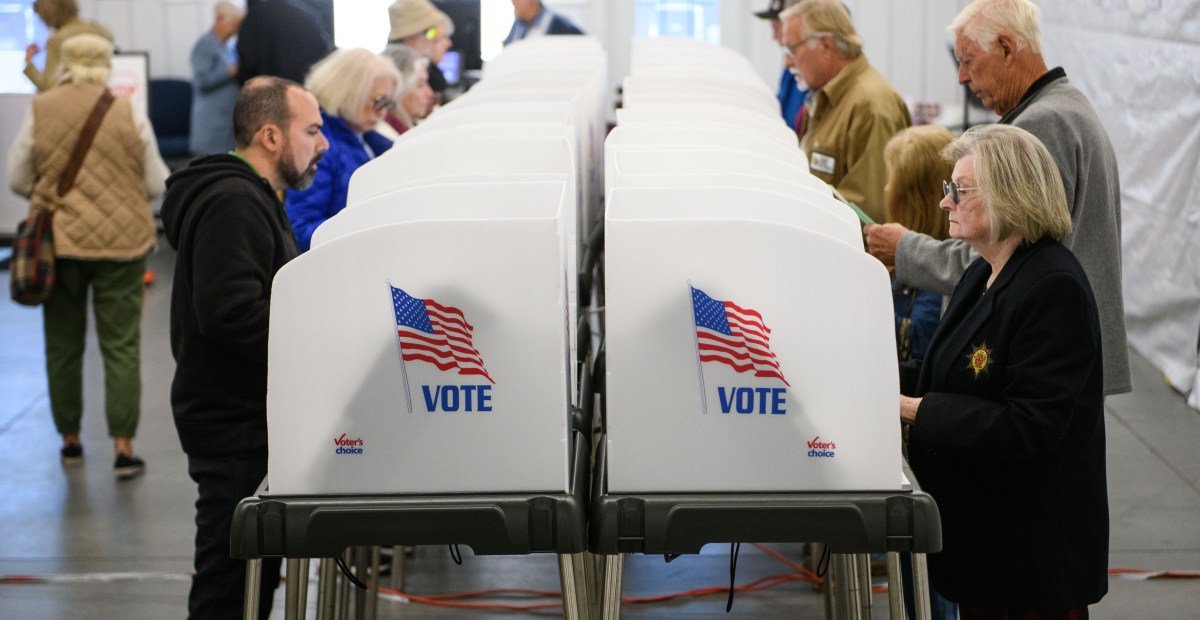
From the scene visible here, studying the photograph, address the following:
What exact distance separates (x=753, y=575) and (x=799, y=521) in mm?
2179

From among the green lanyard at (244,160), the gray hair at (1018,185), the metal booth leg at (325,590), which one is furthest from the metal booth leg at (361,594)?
the gray hair at (1018,185)

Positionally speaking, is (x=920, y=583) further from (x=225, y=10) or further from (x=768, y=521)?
(x=225, y=10)

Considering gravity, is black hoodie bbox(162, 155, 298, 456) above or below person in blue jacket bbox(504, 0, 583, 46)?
below

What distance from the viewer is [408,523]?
207cm

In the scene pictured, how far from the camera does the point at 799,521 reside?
6.74 feet

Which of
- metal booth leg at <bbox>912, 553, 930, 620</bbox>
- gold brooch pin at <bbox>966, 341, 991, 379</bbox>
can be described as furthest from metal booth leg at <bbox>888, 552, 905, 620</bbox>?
gold brooch pin at <bbox>966, 341, 991, 379</bbox>

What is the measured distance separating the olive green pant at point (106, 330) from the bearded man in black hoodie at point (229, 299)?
234 cm

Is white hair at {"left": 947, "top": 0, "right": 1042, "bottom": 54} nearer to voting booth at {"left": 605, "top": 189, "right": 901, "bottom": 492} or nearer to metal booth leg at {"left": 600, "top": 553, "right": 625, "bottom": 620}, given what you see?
voting booth at {"left": 605, "top": 189, "right": 901, "bottom": 492}

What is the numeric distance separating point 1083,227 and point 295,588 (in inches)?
74.2

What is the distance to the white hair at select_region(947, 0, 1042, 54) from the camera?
3076 mm

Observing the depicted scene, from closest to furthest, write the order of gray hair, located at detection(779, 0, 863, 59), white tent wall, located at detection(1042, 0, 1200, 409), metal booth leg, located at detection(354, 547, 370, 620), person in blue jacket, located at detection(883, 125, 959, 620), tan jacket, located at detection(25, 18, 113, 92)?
1. person in blue jacket, located at detection(883, 125, 959, 620)
2. metal booth leg, located at detection(354, 547, 370, 620)
3. gray hair, located at detection(779, 0, 863, 59)
4. tan jacket, located at detection(25, 18, 113, 92)
5. white tent wall, located at detection(1042, 0, 1200, 409)

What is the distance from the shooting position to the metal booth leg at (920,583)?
212 centimetres

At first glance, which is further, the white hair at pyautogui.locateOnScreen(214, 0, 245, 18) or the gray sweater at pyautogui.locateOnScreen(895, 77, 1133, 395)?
the white hair at pyautogui.locateOnScreen(214, 0, 245, 18)

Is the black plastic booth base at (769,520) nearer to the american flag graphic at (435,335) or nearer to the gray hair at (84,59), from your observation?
the american flag graphic at (435,335)
